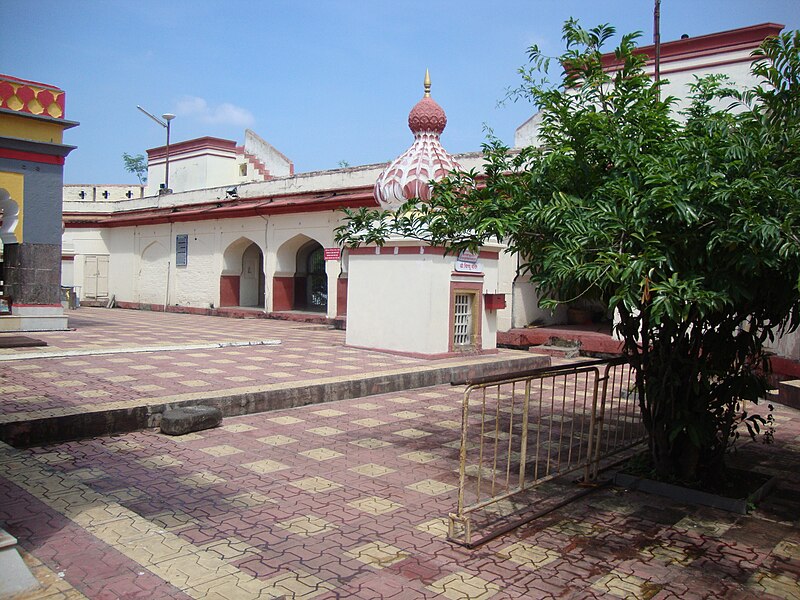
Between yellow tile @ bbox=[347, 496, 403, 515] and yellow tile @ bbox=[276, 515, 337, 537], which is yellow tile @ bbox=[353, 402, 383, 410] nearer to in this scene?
yellow tile @ bbox=[347, 496, 403, 515]

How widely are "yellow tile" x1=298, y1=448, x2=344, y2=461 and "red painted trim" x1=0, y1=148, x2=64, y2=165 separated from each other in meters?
11.3

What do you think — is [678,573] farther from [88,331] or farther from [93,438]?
[88,331]

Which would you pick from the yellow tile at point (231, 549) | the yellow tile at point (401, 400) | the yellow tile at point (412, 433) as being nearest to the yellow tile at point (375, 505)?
the yellow tile at point (231, 549)

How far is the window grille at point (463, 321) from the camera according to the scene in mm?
12625

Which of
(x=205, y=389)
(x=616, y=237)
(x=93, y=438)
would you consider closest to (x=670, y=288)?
(x=616, y=237)

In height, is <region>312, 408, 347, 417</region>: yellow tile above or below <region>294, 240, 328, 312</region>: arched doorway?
below

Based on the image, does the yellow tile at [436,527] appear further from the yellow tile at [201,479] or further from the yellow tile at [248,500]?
the yellow tile at [201,479]

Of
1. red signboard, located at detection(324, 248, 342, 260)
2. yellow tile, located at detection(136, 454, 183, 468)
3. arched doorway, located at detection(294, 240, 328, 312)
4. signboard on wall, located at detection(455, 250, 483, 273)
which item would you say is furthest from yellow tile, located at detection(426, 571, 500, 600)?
arched doorway, located at detection(294, 240, 328, 312)

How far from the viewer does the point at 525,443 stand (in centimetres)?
448

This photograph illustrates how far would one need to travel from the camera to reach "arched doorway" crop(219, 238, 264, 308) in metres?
22.3

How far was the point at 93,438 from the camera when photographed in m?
6.29

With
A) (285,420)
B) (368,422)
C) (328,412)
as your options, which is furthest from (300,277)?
(368,422)

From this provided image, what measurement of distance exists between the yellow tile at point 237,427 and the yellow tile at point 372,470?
1.74 m

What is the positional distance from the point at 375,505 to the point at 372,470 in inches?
33.0
